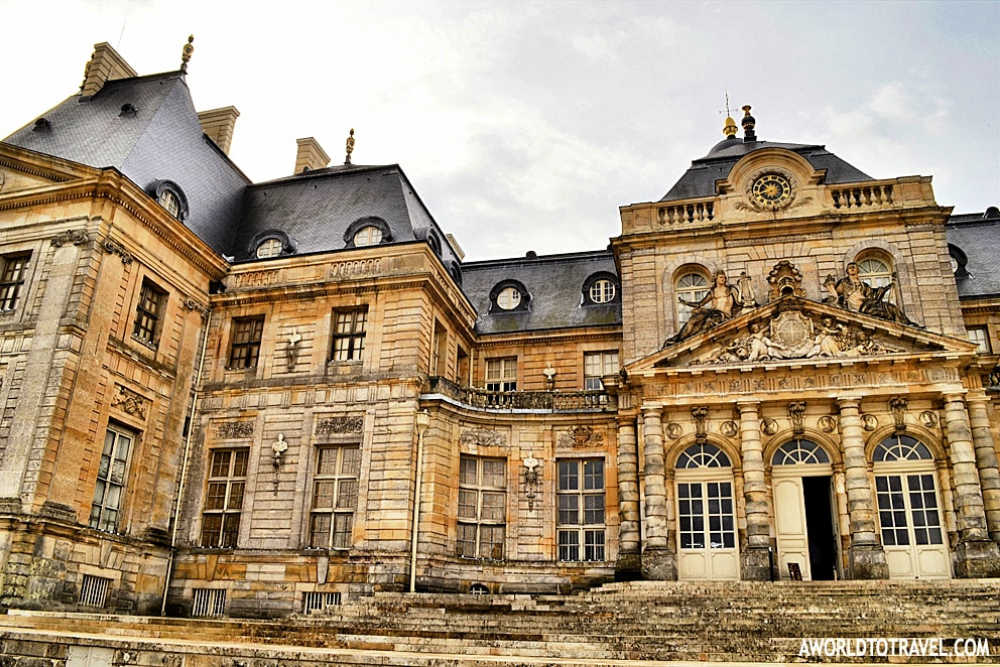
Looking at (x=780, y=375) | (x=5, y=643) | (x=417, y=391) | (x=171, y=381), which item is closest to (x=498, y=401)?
(x=417, y=391)

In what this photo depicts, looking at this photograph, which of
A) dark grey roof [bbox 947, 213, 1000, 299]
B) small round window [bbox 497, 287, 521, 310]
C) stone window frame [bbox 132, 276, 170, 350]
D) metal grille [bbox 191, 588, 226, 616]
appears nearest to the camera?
metal grille [bbox 191, 588, 226, 616]

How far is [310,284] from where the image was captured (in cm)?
2311

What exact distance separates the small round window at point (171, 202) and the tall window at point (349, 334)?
5.45 metres

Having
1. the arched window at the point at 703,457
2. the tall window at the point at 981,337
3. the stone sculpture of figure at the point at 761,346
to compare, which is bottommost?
the arched window at the point at 703,457

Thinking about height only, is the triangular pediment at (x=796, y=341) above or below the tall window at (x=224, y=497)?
above

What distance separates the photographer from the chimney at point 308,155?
31344 millimetres

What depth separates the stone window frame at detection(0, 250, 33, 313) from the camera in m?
20.5

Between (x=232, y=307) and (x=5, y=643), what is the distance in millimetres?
13339

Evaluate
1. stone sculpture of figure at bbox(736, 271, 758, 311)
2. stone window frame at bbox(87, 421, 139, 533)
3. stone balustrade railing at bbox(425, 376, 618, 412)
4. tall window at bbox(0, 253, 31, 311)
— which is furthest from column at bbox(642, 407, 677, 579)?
tall window at bbox(0, 253, 31, 311)

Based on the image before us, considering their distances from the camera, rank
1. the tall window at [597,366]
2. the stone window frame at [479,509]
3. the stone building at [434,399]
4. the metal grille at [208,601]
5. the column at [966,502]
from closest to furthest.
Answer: the column at [966,502] < the stone building at [434,399] < the metal grille at [208,601] < the stone window frame at [479,509] < the tall window at [597,366]

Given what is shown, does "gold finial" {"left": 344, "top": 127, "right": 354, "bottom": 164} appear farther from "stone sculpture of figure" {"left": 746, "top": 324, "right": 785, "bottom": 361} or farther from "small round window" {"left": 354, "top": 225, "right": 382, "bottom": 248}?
"stone sculpture of figure" {"left": 746, "top": 324, "right": 785, "bottom": 361}

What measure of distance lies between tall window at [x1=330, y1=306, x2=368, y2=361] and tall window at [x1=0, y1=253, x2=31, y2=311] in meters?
8.10

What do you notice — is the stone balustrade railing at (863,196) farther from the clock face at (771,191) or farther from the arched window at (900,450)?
the arched window at (900,450)

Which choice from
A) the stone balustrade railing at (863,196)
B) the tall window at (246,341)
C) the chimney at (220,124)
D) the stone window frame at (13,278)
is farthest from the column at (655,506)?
the chimney at (220,124)
